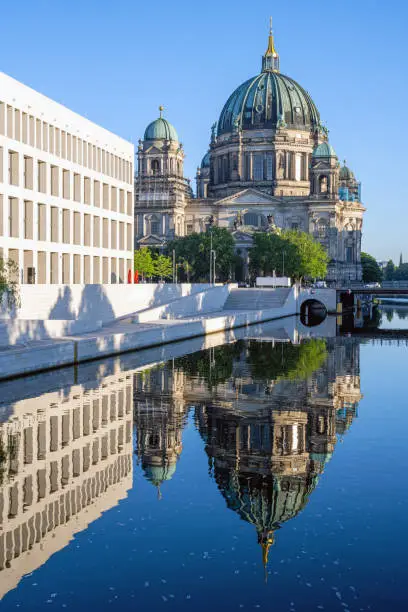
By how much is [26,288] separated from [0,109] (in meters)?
12.2

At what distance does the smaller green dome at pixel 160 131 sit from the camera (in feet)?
472

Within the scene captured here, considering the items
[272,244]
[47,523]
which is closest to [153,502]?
[47,523]

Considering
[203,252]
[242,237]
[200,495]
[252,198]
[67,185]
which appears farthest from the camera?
[252,198]

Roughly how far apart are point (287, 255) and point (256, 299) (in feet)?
103

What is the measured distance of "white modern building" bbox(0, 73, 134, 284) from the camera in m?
53.9

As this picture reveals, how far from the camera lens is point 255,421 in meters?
26.3

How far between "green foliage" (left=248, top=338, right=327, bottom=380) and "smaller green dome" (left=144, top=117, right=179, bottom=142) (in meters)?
92.4

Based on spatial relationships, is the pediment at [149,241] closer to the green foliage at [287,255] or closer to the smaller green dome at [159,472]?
the green foliage at [287,255]

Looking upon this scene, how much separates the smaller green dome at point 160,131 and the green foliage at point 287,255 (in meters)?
27.9

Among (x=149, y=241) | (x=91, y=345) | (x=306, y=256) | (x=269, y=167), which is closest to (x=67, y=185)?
(x=91, y=345)

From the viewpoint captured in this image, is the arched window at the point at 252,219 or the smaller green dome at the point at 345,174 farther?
the smaller green dome at the point at 345,174

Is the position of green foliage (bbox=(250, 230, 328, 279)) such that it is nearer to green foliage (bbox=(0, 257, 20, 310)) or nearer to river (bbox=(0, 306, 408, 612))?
green foliage (bbox=(0, 257, 20, 310))

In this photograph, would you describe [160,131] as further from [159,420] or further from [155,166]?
[159,420]

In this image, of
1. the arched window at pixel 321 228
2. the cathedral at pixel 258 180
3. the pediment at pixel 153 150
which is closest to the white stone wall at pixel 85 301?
the cathedral at pixel 258 180
